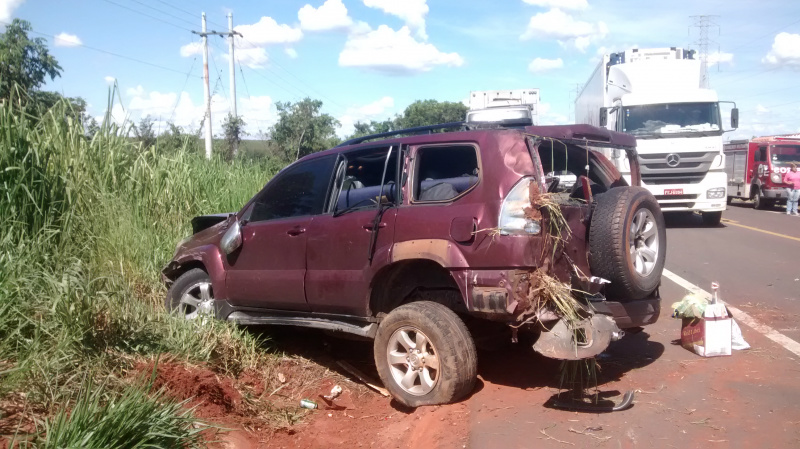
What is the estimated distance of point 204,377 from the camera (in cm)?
485

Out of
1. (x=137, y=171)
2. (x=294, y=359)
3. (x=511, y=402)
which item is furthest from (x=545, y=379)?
(x=137, y=171)

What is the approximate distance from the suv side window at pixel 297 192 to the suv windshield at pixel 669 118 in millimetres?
11235

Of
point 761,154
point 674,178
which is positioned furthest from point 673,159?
point 761,154

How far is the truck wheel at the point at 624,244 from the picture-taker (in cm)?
488

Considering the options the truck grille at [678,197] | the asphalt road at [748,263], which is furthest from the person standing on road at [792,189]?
the truck grille at [678,197]

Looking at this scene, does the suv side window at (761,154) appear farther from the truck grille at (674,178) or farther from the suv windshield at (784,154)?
the truck grille at (674,178)

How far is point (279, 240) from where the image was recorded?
5.93m

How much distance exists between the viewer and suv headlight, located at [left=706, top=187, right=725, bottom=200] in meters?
15.4

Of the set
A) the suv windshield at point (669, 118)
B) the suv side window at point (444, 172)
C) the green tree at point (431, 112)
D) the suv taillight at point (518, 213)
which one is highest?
the green tree at point (431, 112)

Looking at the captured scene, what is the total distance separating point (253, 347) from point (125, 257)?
2.41m

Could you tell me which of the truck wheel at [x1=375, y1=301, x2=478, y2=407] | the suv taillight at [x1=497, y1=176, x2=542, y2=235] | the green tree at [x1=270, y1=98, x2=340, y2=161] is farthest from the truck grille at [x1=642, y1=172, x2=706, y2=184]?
the green tree at [x1=270, y1=98, x2=340, y2=161]

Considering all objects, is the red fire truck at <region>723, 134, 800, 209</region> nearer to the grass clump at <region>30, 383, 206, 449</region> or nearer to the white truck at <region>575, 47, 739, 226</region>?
the white truck at <region>575, 47, 739, 226</region>

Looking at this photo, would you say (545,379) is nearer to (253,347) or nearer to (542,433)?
(542,433)

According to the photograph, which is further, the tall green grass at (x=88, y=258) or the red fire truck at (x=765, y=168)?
the red fire truck at (x=765, y=168)
